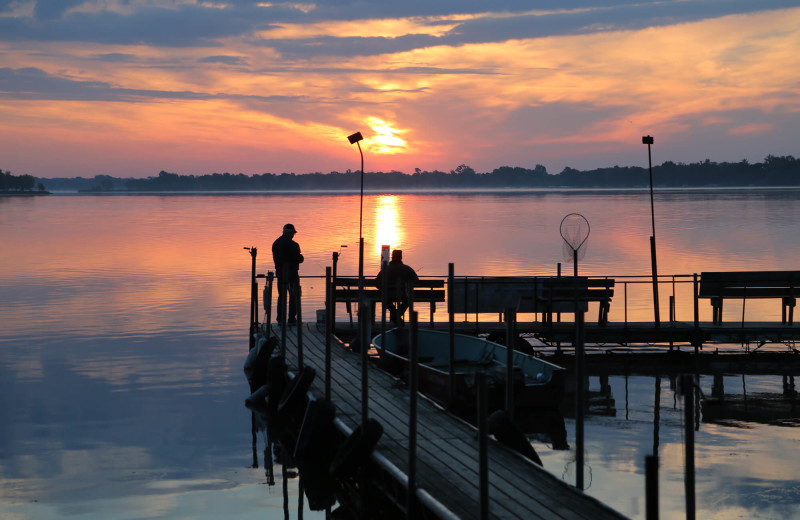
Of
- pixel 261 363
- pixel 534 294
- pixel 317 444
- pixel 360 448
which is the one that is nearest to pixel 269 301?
pixel 261 363

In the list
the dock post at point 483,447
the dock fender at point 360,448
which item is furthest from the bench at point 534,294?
the dock post at point 483,447

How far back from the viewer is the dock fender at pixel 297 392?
60.8 ft

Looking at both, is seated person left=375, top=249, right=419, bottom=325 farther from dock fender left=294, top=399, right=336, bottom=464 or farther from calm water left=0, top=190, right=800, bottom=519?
dock fender left=294, top=399, right=336, bottom=464

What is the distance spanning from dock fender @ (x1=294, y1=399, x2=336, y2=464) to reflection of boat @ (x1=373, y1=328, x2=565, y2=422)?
2368mm

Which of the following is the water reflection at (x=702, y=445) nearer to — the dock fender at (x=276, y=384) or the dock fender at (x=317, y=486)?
the dock fender at (x=317, y=486)

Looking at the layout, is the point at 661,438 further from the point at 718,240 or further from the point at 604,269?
the point at 718,240

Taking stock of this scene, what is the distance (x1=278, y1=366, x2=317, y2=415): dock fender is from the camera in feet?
60.8

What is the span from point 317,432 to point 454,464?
3913 mm

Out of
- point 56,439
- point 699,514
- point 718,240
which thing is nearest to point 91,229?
point 718,240

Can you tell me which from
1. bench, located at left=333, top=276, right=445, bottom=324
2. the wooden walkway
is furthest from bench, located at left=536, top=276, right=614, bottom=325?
the wooden walkway

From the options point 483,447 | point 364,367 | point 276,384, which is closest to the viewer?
point 483,447

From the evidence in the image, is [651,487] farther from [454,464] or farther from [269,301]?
[269,301]

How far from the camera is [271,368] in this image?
20.6m

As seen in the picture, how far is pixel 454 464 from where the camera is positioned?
41.6 feet
